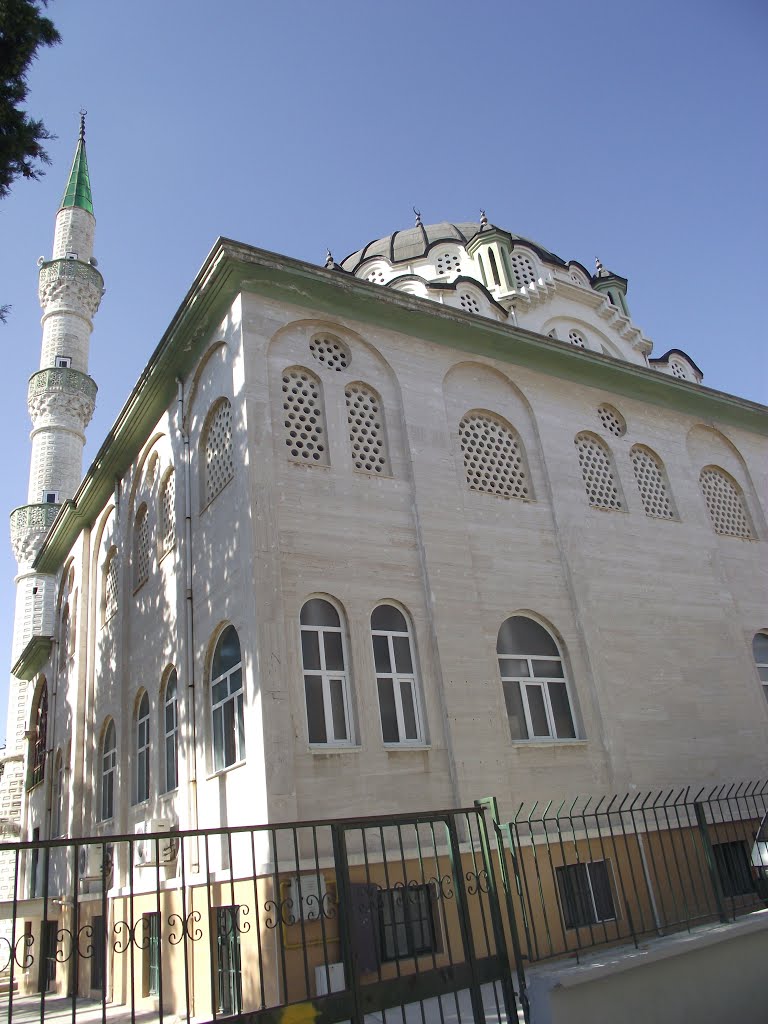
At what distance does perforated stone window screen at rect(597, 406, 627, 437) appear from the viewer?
14.2 metres

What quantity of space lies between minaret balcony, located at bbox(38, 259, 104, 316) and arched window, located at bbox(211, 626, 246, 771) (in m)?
20.0

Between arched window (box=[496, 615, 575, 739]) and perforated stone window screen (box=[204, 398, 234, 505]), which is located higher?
perforated stone window screen (box=[204, 398, 234, 505])

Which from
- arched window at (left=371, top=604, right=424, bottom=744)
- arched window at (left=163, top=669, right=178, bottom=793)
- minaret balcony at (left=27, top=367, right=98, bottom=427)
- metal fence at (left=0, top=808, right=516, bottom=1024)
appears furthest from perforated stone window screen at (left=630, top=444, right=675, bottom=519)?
minaret balcony at (left=27, top=367, right=98, bottom=427)

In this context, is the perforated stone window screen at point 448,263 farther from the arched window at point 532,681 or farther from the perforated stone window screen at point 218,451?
the arched window at point 532,681

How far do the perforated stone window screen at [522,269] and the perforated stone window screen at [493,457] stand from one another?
17.8 ft

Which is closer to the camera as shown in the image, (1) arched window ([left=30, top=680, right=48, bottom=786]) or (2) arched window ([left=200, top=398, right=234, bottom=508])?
(2) arched window ([left=200, top=398, right=234, bottom=508])

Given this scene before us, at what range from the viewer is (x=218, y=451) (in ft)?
36.8

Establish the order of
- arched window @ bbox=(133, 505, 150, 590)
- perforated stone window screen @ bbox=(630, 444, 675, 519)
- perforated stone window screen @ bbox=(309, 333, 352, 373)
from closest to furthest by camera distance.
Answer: perforated stone window screen @ bbox=(309, 333, 352, 373), arched window @ bbox=(133, 505, 150, 590), perforated stone window screen @ bbox=(630, 444, 675, 519)

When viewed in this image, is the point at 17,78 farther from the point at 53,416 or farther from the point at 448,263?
the point at 53,416

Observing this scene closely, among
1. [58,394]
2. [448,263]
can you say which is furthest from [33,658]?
[448,263]

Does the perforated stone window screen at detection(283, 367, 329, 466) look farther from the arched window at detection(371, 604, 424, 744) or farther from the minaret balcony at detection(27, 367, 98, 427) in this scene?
the minaret balcony at detection(27, 367, 98, 427)

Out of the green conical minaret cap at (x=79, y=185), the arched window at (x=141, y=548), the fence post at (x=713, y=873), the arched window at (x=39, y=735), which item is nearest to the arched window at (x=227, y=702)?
the arched window at (x=141, y=548)

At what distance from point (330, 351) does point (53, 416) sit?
53.5ft

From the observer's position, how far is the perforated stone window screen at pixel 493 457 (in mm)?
12125
